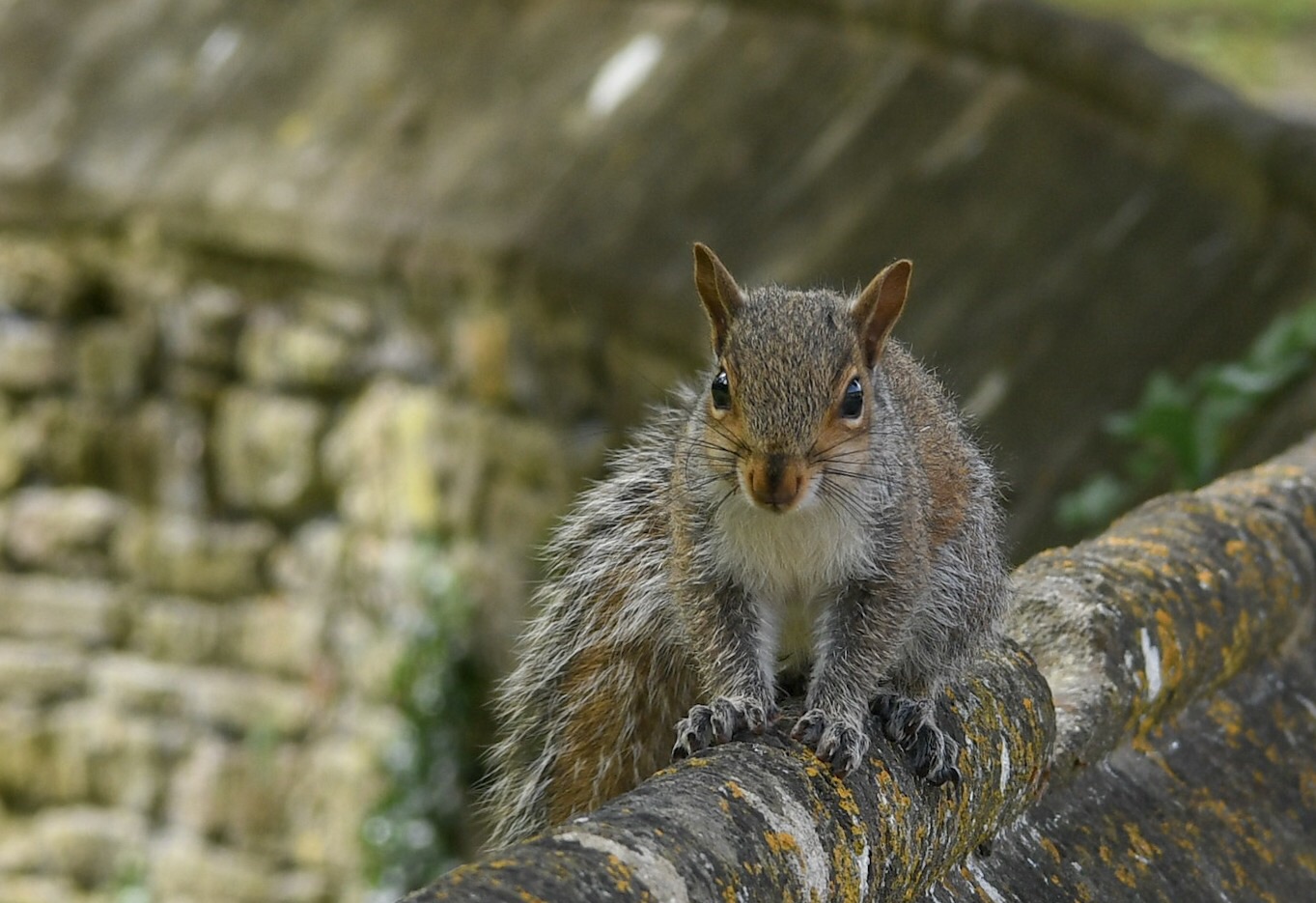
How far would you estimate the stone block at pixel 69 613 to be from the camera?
275 inches

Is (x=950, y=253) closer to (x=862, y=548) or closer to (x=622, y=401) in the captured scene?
(x=622, y=401)

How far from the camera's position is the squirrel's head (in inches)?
88.4

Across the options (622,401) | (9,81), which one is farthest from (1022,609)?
(9,81)

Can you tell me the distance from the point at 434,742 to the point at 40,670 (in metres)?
1.73

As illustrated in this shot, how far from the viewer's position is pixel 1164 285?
473cm

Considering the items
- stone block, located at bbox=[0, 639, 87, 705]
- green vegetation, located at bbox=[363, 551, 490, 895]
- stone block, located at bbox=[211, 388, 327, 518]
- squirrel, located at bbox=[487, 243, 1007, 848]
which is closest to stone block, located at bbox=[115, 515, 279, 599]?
stone block, located at bbox=[211, 388, 327, 518]

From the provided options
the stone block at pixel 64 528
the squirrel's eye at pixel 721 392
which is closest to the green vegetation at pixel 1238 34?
the stone block at pixel 64 528

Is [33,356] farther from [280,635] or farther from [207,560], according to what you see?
[280,635]

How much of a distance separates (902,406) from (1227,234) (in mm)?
2478

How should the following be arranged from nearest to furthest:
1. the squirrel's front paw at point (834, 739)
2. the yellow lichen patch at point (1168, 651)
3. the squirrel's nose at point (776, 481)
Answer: the squirrel's front paw at point (834, 739) → the squirrel's nose at point (776, 481) → the yellow lichen patch at point (1168, 651)

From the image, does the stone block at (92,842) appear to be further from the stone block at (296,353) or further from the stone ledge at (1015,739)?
the stone ledge at (1015,739)

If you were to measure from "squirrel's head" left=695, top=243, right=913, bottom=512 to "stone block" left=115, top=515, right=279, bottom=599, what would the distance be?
4.62 meters

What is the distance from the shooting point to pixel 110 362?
22.8 feet

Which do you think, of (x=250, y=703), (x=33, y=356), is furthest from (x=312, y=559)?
(x=33, y=356)
